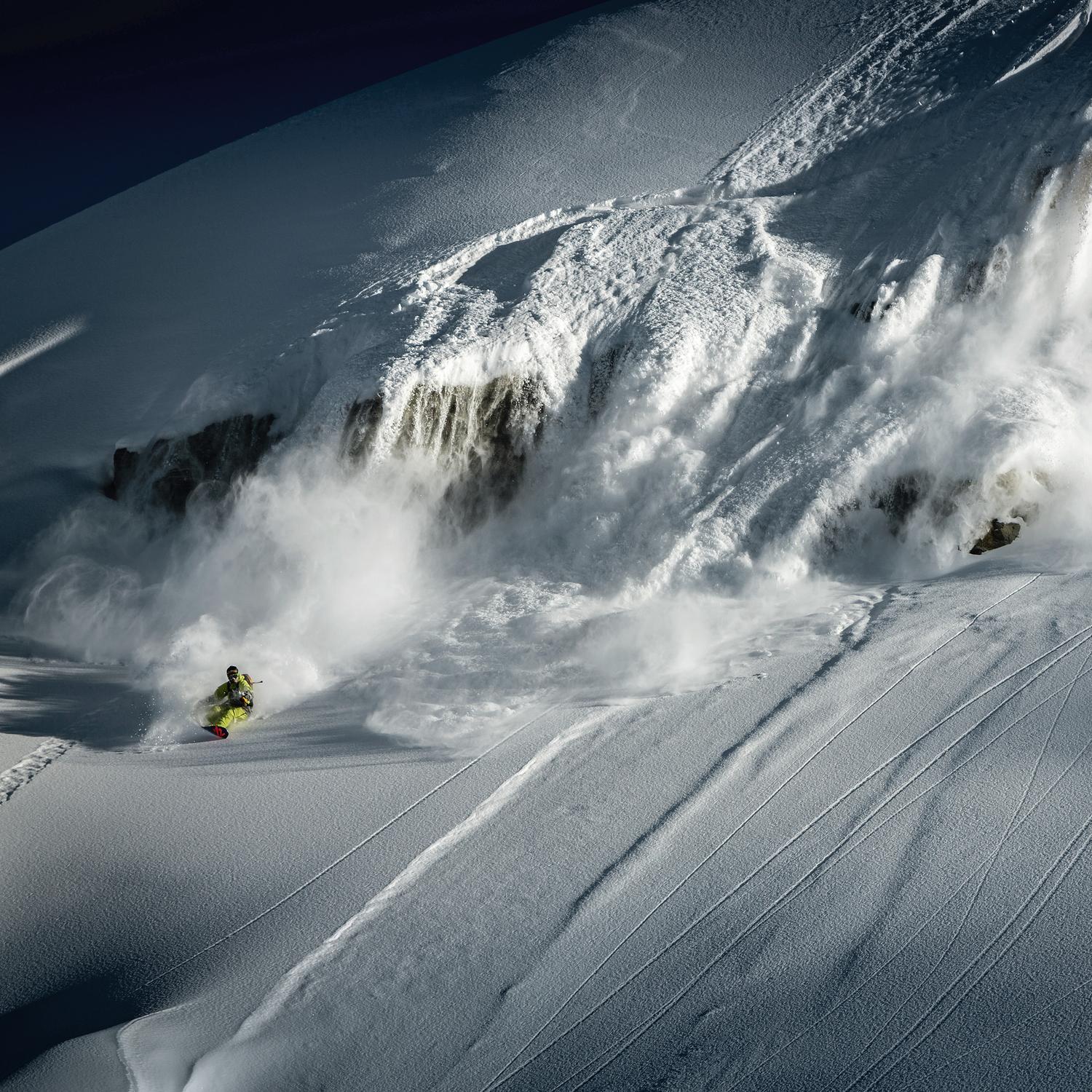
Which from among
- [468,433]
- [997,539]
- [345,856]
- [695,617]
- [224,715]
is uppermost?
[468,433]

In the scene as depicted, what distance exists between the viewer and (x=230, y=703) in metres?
5.62

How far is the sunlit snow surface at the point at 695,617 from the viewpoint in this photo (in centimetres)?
351

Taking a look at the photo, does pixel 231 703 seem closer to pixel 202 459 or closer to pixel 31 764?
pixel 31 764

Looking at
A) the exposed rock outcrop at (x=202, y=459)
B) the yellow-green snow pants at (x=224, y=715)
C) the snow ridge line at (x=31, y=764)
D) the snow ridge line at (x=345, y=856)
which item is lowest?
the snow ridge line at (x=345, y=856)

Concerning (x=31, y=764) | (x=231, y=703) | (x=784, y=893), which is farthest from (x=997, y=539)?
(x=31, y=764)

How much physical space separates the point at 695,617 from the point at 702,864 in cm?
192

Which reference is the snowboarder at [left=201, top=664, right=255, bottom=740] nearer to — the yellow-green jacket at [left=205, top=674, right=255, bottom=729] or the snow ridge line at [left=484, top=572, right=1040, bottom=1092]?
the yellow-green jacket at [left=205, top=674, right=255, bottom=729]

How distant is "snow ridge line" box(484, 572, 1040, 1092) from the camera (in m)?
3.38

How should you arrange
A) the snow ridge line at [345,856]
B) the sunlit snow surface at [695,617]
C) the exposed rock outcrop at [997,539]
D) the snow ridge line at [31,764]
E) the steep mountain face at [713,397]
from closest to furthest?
the sunlit snow surface at [695,617] < the snow ridge line at [345,856] < the snow ridge line at [31,764] < the exposed rock outcrop at [997,539] < the steep mountain face at [713,397]

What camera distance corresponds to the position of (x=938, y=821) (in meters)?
4.03

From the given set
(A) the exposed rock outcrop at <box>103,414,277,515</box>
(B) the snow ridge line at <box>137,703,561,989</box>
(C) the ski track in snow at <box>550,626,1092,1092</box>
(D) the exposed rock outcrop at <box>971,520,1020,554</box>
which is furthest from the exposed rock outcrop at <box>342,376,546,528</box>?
(C) the ski track in snow at <box>550,626,1092,1092</box>

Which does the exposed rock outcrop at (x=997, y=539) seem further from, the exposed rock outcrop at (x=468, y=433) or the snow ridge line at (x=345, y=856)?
the exposed rock outcrop at (x=468, y=433)

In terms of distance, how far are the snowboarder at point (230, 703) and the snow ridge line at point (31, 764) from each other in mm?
811

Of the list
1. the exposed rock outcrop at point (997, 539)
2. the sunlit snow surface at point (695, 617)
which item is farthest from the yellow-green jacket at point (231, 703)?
the exposed rock outcrop at point (997, 539)
